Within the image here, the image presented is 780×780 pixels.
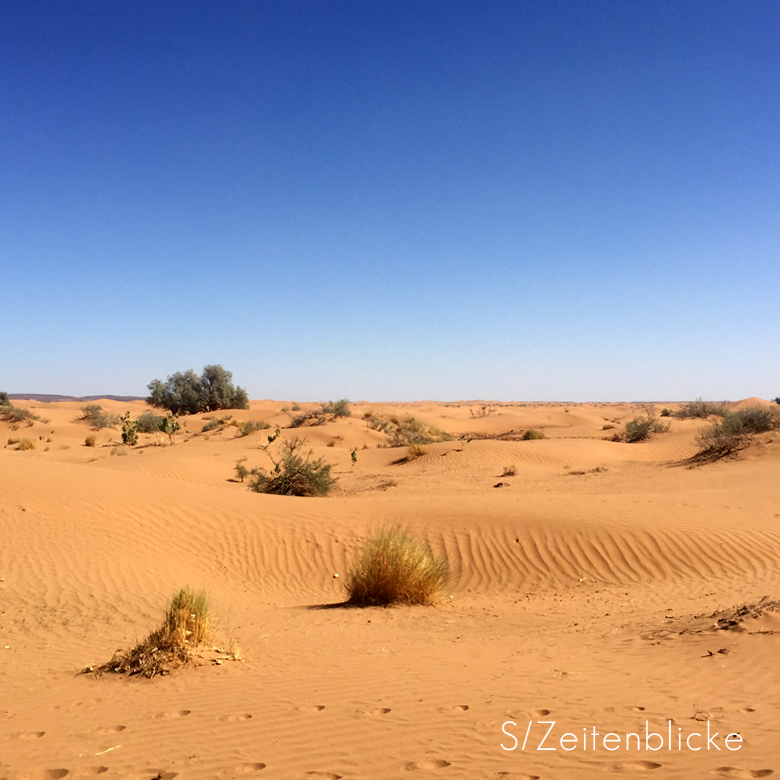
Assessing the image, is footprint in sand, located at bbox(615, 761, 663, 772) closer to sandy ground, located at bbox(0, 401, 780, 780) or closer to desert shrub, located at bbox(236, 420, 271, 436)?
sandy ground, located at bbox(0, 401, 780, 780)

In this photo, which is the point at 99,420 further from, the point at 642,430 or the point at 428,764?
the point at 428,764

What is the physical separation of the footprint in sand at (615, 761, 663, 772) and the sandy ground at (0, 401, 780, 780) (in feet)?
0.04

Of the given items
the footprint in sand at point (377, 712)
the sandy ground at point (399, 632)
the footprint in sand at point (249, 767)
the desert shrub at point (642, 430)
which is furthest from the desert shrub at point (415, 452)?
the footprint in sand at point (249, 767)

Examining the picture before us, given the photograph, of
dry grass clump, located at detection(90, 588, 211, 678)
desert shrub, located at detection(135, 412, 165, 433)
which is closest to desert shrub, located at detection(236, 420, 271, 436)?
desert shrub, located at detection(135, 412, 165, 433)

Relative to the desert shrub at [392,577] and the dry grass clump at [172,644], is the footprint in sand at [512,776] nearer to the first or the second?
the dry grass clump at [172,644]

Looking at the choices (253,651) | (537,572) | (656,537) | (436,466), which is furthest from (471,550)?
(436,466)

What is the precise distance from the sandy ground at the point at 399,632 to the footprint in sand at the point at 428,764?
0.01 metres

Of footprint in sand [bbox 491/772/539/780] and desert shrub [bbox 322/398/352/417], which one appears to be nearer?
footprint in sand [bbox 491/772/539/780]

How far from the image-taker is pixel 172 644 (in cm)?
561

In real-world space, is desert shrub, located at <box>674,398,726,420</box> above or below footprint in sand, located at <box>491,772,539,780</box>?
above

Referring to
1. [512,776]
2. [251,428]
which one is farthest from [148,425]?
[512,776]

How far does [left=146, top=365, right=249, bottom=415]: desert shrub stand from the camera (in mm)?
50812

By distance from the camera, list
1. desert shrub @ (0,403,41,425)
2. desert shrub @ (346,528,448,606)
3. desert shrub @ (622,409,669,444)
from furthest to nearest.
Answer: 1. desert shrub @ (0,403,41,425)
2. desert shrub @ (622,409,669,444)
3. desert shrub @ (346,528,448,606)

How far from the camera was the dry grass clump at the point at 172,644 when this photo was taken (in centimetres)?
540
